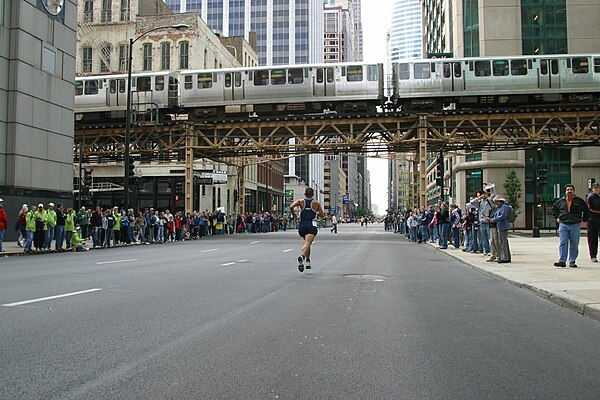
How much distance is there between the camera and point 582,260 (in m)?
14.5

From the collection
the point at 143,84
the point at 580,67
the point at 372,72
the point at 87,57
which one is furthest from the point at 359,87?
the point at 87,57

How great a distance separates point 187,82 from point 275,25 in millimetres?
102724

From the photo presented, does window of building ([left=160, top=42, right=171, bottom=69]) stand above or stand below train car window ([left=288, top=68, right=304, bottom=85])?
above

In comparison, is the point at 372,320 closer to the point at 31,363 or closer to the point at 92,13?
the point at 31,363

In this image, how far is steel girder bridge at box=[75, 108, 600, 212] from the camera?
111ft

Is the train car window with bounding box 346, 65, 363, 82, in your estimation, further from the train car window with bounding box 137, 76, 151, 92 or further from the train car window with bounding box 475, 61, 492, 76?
the train car window with bounding box 137, 76, 151, 92

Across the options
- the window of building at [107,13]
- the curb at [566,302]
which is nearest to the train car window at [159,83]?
the curb at [566,302]

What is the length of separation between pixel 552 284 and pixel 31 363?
8.53 metres

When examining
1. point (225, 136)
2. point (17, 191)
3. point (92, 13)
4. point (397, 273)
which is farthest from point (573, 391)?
point (92, 13)

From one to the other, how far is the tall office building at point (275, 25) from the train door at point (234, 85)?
3915 inches

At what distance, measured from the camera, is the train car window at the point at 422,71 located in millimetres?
31125

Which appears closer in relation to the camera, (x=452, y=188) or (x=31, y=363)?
(x=31, y=363)

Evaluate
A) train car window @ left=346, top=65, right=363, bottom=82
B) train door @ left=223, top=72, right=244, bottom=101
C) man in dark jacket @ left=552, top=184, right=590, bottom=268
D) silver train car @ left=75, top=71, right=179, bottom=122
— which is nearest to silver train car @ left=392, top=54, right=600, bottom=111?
train car window @ left=346, top=65, right=363, bottom=82

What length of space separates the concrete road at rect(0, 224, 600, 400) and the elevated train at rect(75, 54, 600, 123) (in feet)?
76.6
